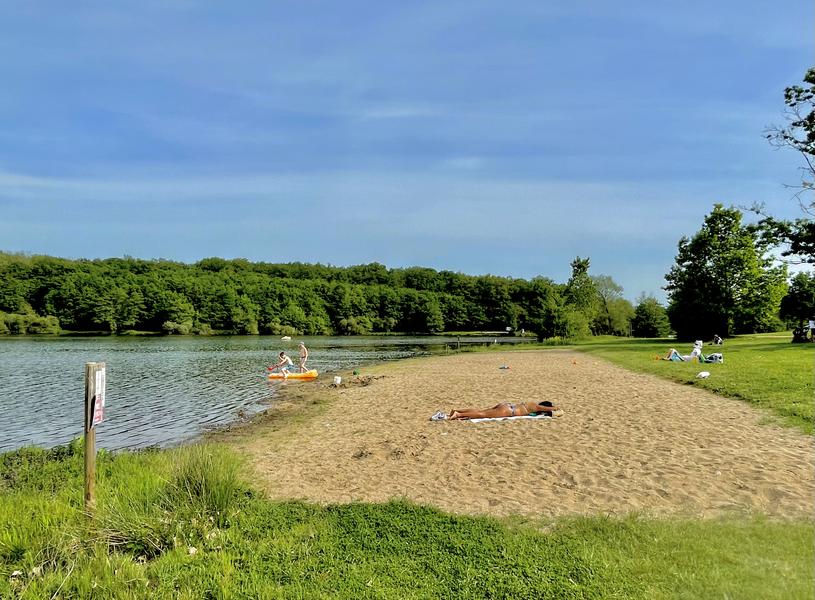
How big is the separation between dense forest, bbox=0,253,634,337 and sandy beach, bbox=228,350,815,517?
52.7m

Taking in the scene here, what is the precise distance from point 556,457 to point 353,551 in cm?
507

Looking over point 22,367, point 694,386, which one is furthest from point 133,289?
point 694,386

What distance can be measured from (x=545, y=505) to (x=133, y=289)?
378ft

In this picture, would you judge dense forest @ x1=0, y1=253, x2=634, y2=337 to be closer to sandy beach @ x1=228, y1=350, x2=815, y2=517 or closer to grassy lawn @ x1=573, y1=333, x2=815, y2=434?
grassy lawn @ x1=573, y1=333, x2=815, y2=434

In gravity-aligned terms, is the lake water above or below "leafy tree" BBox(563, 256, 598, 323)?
below

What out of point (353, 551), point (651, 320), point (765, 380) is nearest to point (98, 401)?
point (353, 551)

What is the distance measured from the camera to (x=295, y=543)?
5648 millimetres

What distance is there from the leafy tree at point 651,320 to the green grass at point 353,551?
86.6 metres

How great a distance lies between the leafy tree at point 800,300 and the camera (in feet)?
165

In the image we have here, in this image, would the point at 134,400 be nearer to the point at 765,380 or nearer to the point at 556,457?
the point at 556,457

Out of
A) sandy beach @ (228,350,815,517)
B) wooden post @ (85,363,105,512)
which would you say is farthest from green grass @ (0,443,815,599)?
sandy beach @ (228,350,815,517)

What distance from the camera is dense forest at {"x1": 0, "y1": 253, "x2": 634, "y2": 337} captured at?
89062mm

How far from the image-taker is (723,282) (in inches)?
2003

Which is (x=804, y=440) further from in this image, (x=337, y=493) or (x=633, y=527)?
(x=337, y=493)
